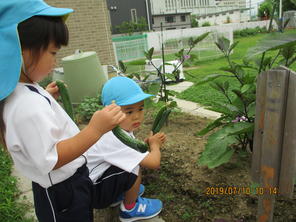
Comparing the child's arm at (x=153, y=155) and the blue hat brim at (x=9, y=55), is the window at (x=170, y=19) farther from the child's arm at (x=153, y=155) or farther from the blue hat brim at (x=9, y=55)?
the blue hat brim at (x=9, y=55)

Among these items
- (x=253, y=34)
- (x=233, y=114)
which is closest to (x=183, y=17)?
(x=253, y=34)

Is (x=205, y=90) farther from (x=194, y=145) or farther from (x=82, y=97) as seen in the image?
(x=194, y=145)

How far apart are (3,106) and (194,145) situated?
1788mm

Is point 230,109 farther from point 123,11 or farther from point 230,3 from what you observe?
point 230,3

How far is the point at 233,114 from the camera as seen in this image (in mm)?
1932

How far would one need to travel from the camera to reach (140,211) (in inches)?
69.6

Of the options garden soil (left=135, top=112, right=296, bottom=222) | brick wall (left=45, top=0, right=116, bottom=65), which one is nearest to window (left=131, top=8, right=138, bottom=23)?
brick wall (left=45, top=0, right=116, bottom=65)

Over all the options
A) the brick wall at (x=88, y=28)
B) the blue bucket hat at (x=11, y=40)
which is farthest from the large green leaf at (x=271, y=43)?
the brick wall at (x=88, y=28)

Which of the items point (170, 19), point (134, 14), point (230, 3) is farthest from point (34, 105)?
point (230, 3)

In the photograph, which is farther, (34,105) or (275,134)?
(275,134)

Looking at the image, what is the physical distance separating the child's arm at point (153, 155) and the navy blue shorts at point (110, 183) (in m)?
0.13

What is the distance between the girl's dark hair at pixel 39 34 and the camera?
102 cm

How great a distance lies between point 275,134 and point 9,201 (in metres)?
2.07

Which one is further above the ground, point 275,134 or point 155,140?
point 275,134
